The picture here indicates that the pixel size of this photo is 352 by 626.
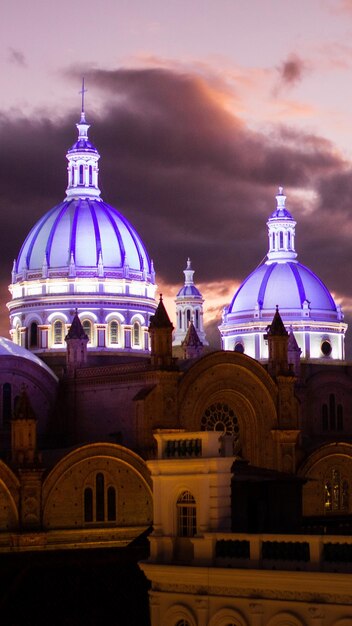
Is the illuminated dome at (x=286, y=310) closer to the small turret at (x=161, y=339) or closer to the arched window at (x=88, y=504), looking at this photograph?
the small turret at (x=161, y=339)

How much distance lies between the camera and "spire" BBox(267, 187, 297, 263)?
9881 centimetres

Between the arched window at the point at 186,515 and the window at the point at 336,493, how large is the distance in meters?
41.9

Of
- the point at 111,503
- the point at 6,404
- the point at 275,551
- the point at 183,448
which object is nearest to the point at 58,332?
the point at 6,404

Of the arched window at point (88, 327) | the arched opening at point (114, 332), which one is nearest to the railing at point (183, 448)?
the arched window at point (88, 327)

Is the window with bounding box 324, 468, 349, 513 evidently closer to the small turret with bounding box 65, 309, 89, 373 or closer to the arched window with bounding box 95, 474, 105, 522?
the small turret with bounding box 65, 309, 89, 373

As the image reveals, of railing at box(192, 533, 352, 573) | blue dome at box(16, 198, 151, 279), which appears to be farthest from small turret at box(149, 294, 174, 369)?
railing at box(192, 533, 352, 573)

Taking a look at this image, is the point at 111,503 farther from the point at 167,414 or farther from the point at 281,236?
the point at 281,236

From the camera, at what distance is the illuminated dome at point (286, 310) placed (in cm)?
9562

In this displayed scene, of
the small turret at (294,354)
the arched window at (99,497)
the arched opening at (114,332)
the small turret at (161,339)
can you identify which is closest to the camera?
the arched window at (99,497)

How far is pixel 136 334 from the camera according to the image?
8400cm

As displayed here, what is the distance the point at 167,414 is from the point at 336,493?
39.5 feet

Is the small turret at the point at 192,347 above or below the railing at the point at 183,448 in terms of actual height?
above

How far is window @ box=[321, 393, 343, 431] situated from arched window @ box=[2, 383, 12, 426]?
69.3ft

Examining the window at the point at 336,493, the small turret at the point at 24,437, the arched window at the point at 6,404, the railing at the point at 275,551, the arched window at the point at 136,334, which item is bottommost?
the railing at the point at 275,551
